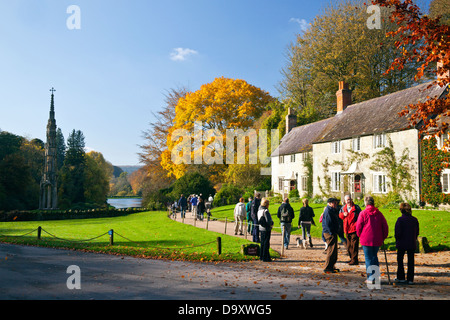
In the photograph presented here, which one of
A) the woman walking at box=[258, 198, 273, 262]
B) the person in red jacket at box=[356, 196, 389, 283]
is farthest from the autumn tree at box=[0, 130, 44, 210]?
the person in red jacket at box=[356, 196, 389, 283]

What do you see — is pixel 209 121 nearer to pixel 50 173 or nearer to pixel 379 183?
pixel 50 173

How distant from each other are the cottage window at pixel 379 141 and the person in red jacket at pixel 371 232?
19.2m

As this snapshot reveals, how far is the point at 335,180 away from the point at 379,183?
206 inches

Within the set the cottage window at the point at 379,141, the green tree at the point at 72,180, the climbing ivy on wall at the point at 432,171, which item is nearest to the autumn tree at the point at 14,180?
the green tree at the point at 72,180

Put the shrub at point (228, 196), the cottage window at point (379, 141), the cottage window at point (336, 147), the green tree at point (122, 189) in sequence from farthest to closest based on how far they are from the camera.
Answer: the green tree at point (122, 189) → the shrub at point (228, 196) → the cottage window at point (336, 147) → the cottage window at point (379, 141)

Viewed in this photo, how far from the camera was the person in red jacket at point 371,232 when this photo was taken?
28.0ft

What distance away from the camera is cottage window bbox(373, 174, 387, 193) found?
25688 mm

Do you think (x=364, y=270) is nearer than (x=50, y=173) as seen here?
Yes

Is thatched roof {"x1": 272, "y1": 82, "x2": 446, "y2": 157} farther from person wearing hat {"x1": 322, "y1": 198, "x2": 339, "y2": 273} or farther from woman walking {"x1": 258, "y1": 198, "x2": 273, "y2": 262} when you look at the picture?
person wearing hat {"x1": 322, "y1": 198, "x2": 339, "y2": 273}

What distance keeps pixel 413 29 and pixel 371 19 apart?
35578 millimetres

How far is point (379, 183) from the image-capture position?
26172 mm

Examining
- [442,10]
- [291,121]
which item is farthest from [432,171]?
[442,10]

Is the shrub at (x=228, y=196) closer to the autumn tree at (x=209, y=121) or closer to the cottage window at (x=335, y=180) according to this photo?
the autumn tree at (x=209, y=121)

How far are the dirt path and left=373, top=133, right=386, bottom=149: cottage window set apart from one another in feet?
46.5
